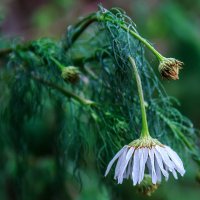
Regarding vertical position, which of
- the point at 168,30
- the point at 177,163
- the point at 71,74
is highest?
the point at 168,30

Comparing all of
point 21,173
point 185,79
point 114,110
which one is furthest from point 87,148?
point 185,79

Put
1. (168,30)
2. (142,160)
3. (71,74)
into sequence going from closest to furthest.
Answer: (142,160), (71,74), (168,30)

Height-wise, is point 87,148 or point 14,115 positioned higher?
point 14,115

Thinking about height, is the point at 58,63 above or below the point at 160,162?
above

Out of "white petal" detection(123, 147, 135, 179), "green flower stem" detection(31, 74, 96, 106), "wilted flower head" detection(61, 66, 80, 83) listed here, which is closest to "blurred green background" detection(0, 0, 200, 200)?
"green flower stem" detection(31, 74, 96, 106)

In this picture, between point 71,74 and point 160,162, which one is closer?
point 160,162

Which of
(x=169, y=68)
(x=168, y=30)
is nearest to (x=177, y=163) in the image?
(x=169, y=68)

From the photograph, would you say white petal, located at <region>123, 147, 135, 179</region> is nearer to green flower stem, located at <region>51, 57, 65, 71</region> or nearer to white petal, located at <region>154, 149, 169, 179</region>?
white petal, located at <region>154, 149, 169, 179</region>

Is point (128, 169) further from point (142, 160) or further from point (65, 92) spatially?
point (65, 92)

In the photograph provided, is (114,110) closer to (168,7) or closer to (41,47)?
(41,47)
